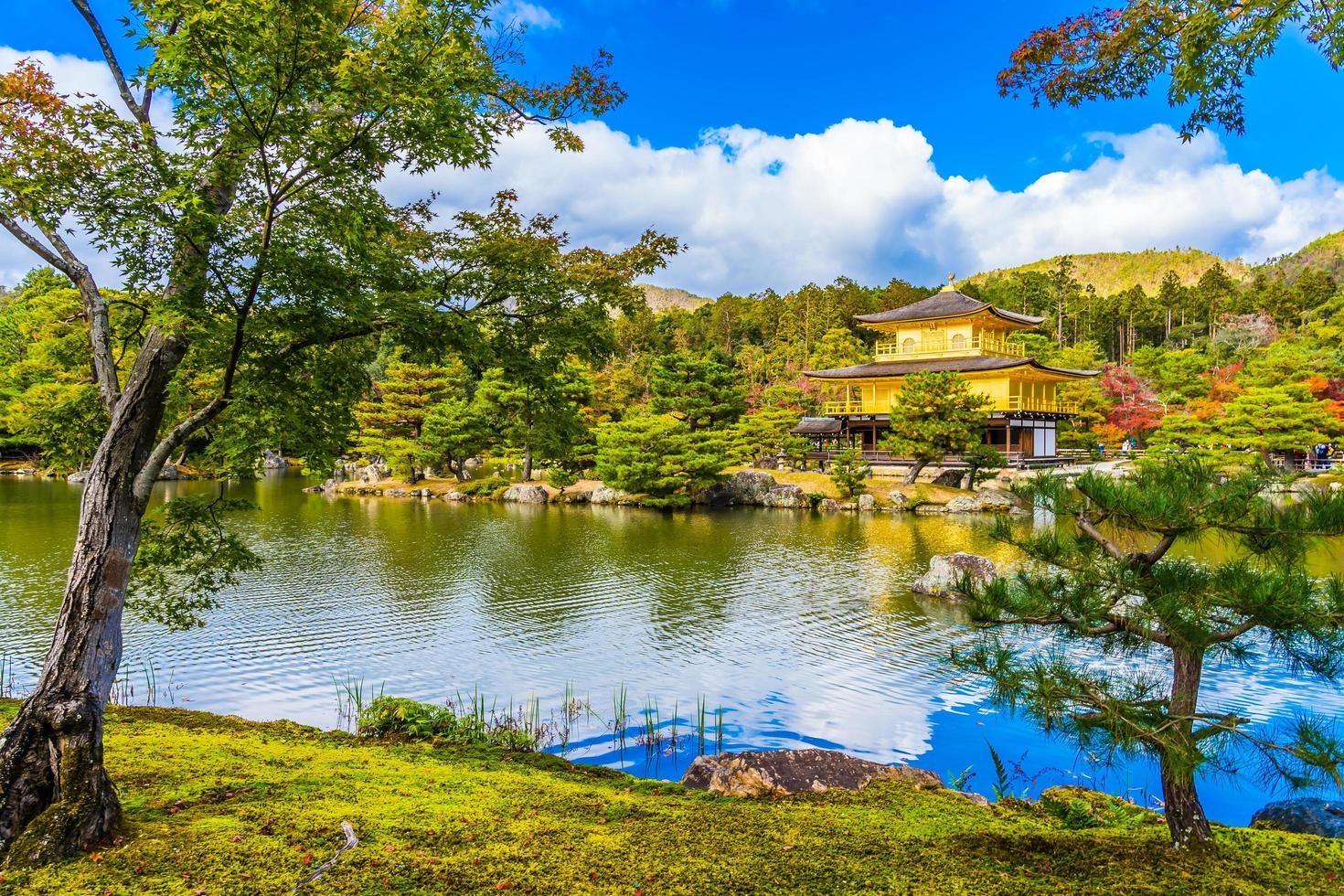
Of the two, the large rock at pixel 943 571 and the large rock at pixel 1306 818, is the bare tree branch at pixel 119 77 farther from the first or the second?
the large rock at pixel 943 571

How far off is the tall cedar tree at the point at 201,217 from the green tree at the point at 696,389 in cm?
2105

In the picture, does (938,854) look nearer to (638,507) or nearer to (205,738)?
(205,738)

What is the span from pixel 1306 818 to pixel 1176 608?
6.51 feet

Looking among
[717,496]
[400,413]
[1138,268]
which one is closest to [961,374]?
[717,496]

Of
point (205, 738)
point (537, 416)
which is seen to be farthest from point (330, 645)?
point (537, 416)

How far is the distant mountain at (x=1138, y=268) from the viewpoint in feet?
231

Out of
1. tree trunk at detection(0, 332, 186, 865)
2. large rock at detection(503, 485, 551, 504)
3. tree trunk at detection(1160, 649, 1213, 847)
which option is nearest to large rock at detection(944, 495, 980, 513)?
large rock at detection(503, 485, 551, 504)

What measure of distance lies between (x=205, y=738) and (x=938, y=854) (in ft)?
13.7

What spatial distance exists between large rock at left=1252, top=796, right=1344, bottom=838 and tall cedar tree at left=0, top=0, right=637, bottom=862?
15.2 feet

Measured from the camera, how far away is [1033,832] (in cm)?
284

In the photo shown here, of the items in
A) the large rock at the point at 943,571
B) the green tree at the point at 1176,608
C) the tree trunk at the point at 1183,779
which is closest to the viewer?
the green tree at the point at 1176,608

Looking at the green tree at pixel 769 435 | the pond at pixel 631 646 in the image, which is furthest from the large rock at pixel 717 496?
the pond at pixel 631 646

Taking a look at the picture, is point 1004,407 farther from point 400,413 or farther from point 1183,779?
point 1183,779

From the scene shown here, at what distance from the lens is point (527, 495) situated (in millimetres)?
A: 23266
